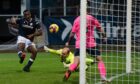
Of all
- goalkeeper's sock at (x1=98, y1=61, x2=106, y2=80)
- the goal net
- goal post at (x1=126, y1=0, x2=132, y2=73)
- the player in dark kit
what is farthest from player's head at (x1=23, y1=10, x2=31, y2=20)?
goalkeeper's sock at (x1=98, y1=61, x2=106, y2=80)

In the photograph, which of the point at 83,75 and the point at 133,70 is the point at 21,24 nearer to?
the point at 133,70

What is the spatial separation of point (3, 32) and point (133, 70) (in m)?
15.3

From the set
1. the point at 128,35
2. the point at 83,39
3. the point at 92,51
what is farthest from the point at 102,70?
the point at 128,35

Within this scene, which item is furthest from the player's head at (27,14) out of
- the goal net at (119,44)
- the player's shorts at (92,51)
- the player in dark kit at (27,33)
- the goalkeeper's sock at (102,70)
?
the goalkeeper's sock at (102,70)

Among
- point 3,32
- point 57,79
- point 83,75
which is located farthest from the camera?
point 3,32

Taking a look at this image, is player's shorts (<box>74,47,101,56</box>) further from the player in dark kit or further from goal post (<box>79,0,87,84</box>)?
the player in dark kit

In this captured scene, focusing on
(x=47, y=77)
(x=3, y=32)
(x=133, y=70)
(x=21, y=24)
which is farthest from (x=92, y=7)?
(x=3, y=32)

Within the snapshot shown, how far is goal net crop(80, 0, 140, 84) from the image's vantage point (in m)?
12.5

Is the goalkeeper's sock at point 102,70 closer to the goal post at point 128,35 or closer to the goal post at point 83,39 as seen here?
the goal post at point 83,39

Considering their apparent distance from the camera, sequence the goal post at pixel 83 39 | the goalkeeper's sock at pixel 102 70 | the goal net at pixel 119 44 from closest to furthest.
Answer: the goal post at pixel 83 39
the goalkeeper's sock at pixel 102 70
the goal net at pixel 119 44

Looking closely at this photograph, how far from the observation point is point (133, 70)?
47.6 feet

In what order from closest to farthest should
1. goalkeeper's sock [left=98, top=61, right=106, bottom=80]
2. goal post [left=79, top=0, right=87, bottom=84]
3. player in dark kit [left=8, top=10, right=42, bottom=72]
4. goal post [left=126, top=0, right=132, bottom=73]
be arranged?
goal post [left=79, top=0, right=87, bottom=84] < goalkeeper's sock [left=98, top=61, right=106, bottom=80] < goal post [left=126, top=0, right=132, bottom=73] < player in dark kit [left=8, top=10, right=42, bottom=72]

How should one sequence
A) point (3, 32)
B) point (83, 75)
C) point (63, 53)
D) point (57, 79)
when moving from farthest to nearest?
point (3, 32) → point (63, 53) → point (57, 79) → point (83, 75)

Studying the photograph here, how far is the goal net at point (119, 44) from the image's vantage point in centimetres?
1252
